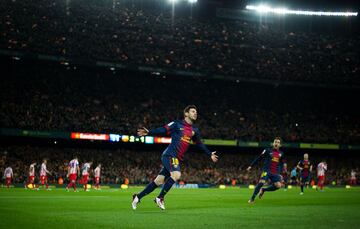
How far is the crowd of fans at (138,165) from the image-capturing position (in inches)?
1790

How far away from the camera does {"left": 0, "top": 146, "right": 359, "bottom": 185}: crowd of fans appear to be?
149 feet

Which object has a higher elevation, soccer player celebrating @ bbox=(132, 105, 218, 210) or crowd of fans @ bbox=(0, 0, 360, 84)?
crowd of fans @ bbox=(0, 0, 360, 84)

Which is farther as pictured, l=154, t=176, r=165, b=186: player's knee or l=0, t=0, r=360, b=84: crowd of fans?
l=0, t=0, r=360, b=84: crowd of fans

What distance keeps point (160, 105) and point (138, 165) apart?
27.2 ft

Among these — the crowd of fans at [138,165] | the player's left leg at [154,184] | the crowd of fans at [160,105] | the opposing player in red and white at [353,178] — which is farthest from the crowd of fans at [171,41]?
the player's left leg at [154,184]

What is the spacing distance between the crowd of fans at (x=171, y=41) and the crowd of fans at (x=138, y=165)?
376 inches

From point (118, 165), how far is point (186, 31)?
804 inches

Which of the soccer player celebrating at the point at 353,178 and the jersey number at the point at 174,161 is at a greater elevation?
the jersey number at the point at 174,161

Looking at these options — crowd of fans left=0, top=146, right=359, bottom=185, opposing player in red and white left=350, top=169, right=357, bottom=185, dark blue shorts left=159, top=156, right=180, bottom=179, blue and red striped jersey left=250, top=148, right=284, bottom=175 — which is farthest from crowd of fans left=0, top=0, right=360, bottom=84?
dark blue shorts left=159, top=156, right=180, bottom=179

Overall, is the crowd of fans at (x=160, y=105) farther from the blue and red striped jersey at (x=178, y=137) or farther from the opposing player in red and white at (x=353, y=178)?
the blue and red striped jersey at (x=178, y=137)

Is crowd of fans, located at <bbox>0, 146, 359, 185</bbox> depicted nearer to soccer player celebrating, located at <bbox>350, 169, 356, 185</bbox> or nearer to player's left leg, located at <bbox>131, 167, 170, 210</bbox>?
soccer player celebrating, located at <bbox>350, 169, 356, 185</bbox>

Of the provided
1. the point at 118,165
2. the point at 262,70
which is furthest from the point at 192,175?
the point at 262,70

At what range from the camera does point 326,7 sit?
239 feet

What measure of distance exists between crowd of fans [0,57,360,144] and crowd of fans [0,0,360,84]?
11.5 ft
